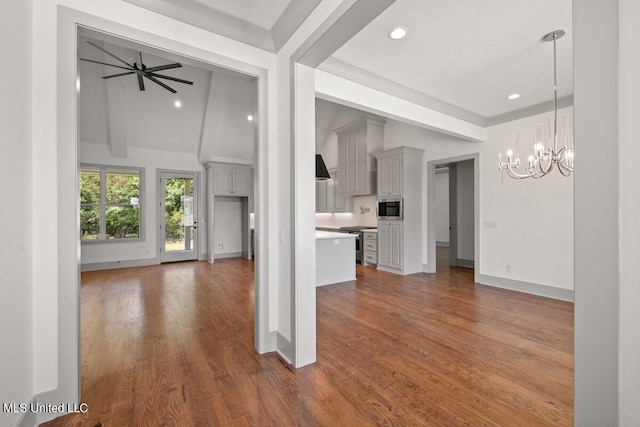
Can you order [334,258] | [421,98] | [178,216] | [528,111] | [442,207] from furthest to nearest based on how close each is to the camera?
[442,207] → [178,216] → [334,258] → [528,111] → [421,98]

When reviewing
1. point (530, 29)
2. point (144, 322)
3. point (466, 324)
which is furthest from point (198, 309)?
point (530, 29)

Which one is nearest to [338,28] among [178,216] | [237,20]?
[237,20]

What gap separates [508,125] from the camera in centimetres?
470

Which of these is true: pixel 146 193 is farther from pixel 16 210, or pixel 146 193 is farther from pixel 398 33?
pixel 398 33

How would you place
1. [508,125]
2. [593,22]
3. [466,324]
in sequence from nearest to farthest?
[593,22] → [466,324] → [508,125]

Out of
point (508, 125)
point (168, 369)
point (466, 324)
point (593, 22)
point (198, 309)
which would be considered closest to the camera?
point (593, 22)

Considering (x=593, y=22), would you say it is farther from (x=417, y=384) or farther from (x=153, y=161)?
(x=153, y=161)

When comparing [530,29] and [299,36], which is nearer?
[299,36]

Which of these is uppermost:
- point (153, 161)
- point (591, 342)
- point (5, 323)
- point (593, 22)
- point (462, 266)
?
point (153, 161)

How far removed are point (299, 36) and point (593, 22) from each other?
196cm

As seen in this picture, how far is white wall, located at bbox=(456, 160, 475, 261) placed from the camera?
671 cm

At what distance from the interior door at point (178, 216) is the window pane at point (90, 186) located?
4.04 ft

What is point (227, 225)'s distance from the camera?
7957mm

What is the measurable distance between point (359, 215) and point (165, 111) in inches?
Answer: 206
